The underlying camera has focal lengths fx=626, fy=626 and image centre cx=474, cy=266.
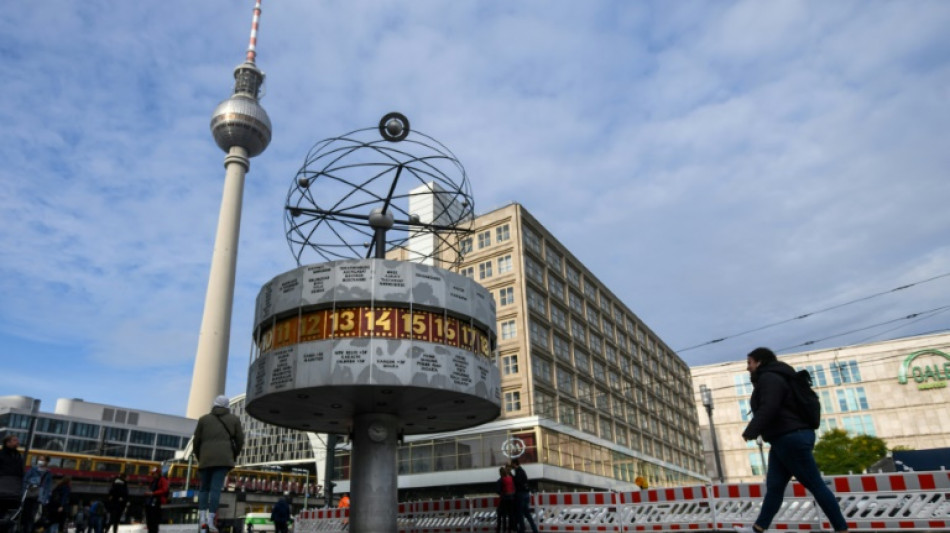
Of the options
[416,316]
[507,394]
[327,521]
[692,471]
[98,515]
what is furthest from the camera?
[692,471]

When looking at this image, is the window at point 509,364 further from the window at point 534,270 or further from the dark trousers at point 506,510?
the dark trousers at point 506,510

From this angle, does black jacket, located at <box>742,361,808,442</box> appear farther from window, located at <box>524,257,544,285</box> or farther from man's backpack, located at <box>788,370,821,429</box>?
window, located at <box>524,257,544,285</box>

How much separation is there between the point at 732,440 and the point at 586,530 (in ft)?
299

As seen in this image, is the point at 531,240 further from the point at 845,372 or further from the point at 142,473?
the point at 142,473

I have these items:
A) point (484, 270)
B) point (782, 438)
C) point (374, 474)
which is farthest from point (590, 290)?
point (782, 438)

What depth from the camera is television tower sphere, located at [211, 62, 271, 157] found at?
342 ft

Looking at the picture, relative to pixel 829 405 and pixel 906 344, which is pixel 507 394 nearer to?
pixel 829 405

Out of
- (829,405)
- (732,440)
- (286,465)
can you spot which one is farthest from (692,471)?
(286,465)

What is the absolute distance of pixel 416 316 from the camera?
48.4 ft

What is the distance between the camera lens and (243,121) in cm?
10431

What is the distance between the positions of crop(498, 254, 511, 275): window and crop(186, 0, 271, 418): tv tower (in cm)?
5696

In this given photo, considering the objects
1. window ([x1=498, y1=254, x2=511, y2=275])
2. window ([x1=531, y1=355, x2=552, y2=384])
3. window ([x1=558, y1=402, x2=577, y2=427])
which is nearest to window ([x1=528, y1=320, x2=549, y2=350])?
window ([x1=531, y1=355, x2=552, y2=384])

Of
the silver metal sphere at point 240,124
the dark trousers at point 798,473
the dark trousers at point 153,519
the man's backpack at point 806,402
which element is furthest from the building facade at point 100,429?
the man's backpack at point 806,402

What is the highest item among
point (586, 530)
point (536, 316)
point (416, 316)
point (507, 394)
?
point (536, 316)
